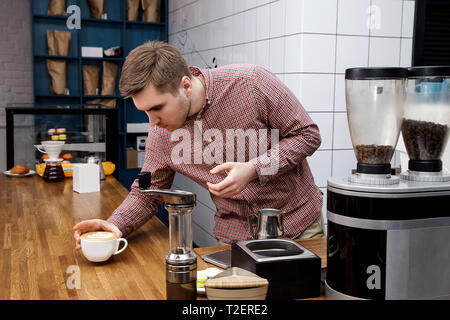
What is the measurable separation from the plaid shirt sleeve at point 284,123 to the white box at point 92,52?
394 cm

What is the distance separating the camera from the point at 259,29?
10.5 ft

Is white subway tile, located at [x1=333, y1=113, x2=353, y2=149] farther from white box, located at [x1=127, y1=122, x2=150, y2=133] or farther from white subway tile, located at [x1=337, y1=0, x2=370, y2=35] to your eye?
white box, located at [x1=127, y1=122, x2=150, y2=133]

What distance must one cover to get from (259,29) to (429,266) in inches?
94.9

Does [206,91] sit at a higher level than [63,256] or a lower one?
higher

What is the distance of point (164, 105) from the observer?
149cm

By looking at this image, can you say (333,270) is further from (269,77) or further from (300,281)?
(269,77)

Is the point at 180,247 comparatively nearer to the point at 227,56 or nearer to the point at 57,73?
the point at 227,56

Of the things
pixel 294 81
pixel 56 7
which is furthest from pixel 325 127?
pixel 56 7

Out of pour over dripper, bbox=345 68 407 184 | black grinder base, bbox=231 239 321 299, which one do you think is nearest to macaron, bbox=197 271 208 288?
black grinder base, bbox=231 239 321 299

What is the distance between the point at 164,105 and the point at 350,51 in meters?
1.71

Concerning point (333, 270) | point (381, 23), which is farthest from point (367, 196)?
point (381, 23)

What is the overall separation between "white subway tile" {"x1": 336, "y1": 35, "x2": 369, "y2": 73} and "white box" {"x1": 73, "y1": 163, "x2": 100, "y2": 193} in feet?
4.99

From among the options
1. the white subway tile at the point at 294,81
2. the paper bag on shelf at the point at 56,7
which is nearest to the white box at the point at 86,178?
the white subway tile at the point at 294,81

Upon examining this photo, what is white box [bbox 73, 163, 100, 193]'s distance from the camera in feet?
8.52
